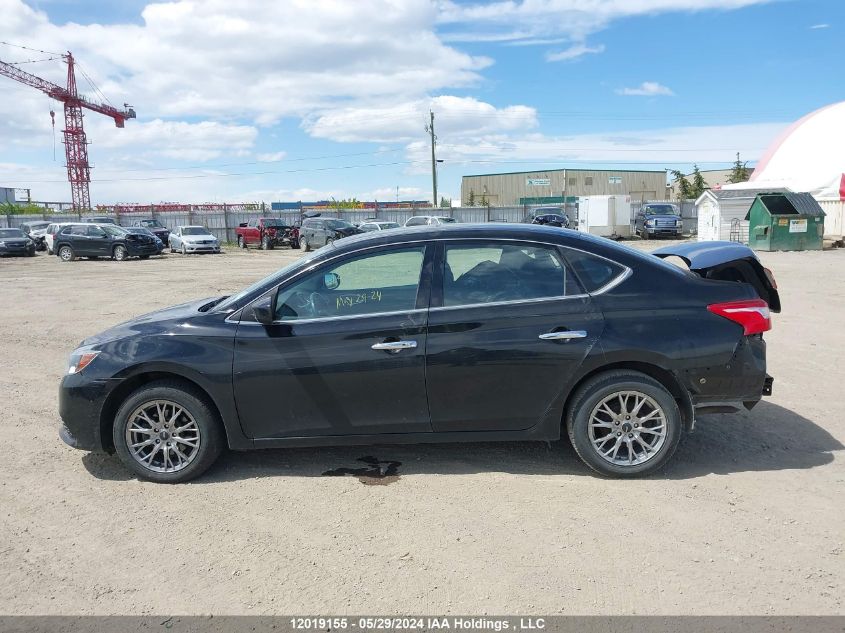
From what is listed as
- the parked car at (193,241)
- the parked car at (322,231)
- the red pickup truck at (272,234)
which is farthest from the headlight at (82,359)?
the red pickup truck at (272,234)

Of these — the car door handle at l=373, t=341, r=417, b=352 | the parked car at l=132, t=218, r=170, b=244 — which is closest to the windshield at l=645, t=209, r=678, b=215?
the parked car at l=132, t=218, r=170, b=244

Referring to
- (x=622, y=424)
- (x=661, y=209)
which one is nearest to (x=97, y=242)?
(x=622, y=424)

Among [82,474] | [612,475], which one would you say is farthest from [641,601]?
[82,474]

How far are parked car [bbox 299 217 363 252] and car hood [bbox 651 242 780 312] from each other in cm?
2661

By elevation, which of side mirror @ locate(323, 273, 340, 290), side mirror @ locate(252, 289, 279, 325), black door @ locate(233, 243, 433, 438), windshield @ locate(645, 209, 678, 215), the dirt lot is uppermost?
windshield @ locate(645, 209, 678, 215)

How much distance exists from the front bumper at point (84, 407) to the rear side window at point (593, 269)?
316 centimetres

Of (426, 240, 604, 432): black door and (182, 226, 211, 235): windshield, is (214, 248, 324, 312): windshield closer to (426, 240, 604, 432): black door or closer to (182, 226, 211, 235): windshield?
(426, 240, 604, 432): black door

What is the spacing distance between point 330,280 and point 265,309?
1.62ft

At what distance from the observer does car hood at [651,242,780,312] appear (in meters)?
4.91

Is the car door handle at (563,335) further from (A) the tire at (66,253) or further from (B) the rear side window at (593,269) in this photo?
(A) the tire at (66,253)

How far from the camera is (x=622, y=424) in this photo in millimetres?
4387

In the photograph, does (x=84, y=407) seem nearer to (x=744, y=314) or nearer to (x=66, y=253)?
(x=744, y=314)

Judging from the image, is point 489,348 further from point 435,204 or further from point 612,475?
point 435,204

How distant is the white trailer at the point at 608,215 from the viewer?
1415 inches
